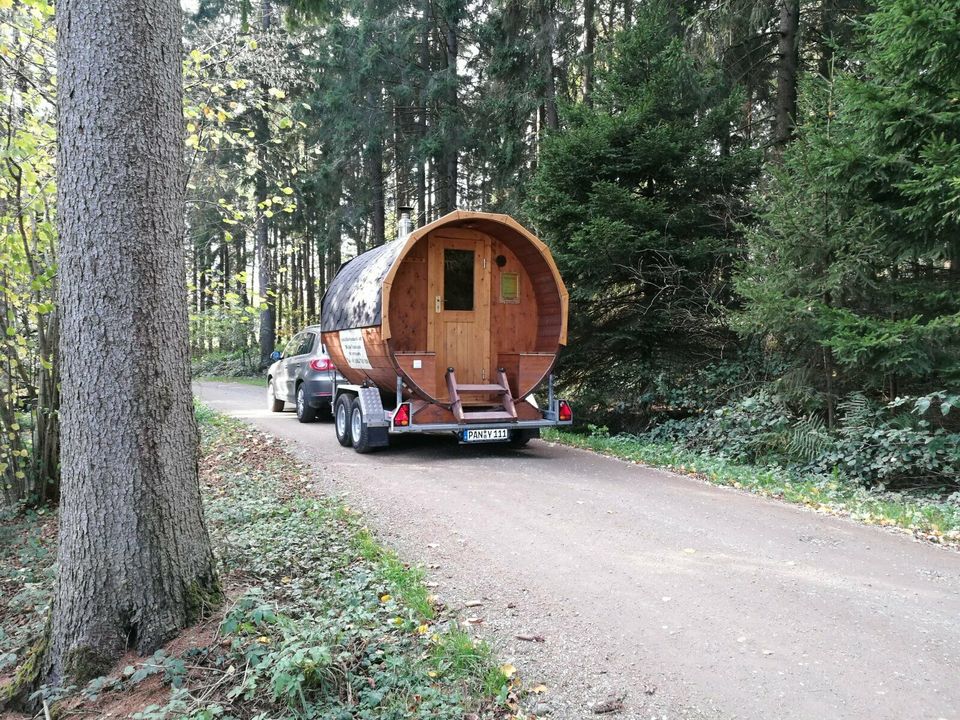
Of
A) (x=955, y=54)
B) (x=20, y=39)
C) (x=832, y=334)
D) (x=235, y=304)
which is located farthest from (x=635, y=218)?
(x=20, y=39)

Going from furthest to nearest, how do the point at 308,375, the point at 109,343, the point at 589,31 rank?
1. the point at 589,31
2. the point at 308,375
3. the point at 109,343

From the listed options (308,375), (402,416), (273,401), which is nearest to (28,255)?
(402,416)

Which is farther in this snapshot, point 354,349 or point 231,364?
point 231,364

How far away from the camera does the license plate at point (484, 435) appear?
9391mm

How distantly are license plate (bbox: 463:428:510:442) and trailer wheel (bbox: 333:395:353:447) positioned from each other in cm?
204

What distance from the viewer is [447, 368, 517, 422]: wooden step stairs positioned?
953 centimetres

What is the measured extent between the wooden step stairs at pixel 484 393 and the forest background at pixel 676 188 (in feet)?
8.22

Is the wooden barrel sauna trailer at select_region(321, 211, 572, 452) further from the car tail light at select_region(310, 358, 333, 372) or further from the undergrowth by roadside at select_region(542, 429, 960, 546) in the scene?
the car tail light at select_region(310, 358, 333, 372)

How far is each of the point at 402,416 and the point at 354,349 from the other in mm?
1709

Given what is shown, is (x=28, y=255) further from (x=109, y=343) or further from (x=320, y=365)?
(x=320, y=365)

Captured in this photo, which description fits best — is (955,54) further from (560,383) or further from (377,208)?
(377,208)

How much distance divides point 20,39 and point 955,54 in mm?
9361

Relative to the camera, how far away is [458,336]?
10.1m

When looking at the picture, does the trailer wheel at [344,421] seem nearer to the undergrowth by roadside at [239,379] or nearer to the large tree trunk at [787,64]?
the large tree trunk at [787,64]
